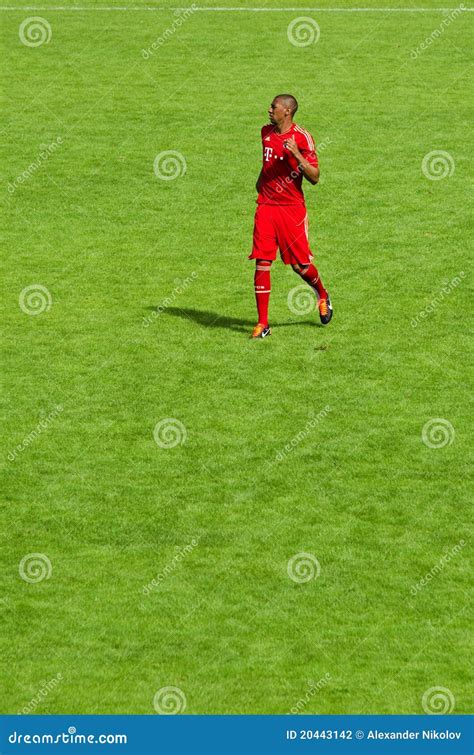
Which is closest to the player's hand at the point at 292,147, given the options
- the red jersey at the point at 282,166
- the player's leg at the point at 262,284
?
the red jersey at the point at 282,166

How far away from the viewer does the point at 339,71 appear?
30766mm

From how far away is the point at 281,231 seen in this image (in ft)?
56.4

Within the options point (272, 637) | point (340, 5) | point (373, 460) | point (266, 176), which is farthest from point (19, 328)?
point (340, 5)

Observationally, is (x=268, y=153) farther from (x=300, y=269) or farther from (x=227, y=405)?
(x=227, y=405)

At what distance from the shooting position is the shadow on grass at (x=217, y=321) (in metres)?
18.2

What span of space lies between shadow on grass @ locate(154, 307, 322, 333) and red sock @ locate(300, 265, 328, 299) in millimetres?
568

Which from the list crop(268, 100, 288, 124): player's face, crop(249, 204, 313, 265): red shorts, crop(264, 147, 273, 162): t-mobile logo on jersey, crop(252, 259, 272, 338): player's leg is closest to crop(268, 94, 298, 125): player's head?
crop(268, 100, 288, 124): player's face

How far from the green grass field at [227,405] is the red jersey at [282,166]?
1.71 meters

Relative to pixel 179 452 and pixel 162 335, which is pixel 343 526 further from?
pixel 162 335

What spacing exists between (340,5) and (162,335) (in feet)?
66.1

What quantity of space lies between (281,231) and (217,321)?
180 centimetres

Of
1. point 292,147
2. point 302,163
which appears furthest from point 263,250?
point 292,147

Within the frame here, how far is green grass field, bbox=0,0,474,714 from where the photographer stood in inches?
433

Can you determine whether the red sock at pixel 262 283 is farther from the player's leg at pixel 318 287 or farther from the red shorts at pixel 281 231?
the player's leg at pixel 318 287
